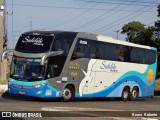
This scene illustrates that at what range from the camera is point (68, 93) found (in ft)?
78.3

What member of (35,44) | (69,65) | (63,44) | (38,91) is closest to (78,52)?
(69,65)

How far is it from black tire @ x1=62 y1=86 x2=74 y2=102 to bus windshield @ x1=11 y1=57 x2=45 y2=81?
1946mm

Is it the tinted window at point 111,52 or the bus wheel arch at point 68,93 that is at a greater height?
the tinted window at point 111,52

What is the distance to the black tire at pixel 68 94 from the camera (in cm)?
2366

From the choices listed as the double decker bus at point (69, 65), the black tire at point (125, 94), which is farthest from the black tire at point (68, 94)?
the black tire at point (125, 94)

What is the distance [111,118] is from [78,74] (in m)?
10.3

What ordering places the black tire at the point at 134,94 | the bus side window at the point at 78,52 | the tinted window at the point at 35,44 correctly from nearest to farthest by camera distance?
1. the tinted window at the point at 35,44
2. the bus side window at the point at 78,52
3. the black tire at the point at 134,94

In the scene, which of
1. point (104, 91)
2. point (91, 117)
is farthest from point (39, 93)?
point (91, 117)

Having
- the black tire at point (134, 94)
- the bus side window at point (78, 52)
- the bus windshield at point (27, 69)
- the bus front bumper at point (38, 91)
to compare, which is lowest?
the black tire at point (134, 94)

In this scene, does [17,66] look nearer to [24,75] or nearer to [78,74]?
[24,75]

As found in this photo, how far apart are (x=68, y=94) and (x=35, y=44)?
332 cm

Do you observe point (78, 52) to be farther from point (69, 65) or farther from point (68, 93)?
point (68, 93)

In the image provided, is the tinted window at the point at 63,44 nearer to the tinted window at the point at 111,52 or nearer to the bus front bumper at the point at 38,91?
the tinted window at the point at 111,52

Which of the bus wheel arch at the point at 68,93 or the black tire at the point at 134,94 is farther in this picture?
the black tire at the point at 134,94
